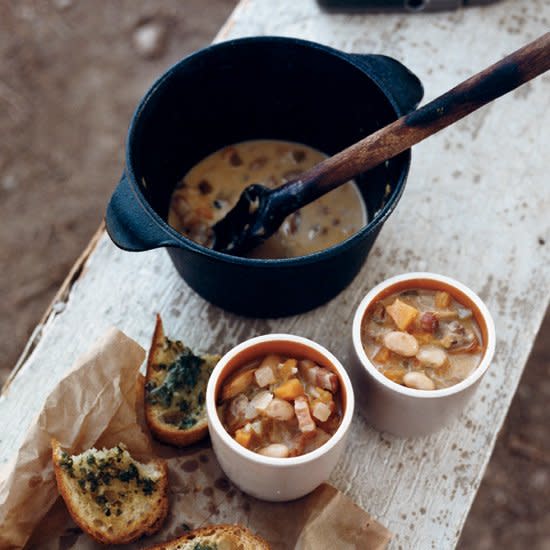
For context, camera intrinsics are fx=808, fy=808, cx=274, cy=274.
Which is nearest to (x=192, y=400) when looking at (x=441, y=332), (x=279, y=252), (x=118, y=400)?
(x=118, y=400)

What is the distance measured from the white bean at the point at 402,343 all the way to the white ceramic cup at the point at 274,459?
10cm

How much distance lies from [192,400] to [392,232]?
558mm

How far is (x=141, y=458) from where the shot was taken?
4.62ft

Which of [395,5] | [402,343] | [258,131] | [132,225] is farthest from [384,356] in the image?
[395,5]

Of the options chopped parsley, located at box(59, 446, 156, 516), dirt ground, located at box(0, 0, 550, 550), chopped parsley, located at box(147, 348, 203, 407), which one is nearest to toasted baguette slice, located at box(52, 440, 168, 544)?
chopped parsley, located at box(59, 446, 156, 516)

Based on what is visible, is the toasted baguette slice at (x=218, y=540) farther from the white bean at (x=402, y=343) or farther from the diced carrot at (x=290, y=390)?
the white bean at (x=402, y=343)

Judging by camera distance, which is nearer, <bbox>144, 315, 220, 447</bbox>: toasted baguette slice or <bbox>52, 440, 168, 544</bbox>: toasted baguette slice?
<bbox>52, 440, 168, 544</bbox>: toasted baguette slice

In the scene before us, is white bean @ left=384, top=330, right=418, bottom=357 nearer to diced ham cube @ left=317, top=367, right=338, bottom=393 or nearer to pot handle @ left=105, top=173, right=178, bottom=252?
diced ham cube @ left=317, top=367, right=338, bottom=393

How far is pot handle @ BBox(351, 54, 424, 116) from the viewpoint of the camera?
1441 mm

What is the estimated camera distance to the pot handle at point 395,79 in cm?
144

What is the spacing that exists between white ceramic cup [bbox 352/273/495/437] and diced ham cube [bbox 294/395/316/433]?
0.13 metres

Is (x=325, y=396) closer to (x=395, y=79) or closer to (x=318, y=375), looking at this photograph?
(x=318, y=375)

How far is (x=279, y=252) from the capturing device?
62.1 inches

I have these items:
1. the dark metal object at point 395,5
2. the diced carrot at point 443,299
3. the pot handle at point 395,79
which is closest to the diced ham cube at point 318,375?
the diced carrot at point 443,299
